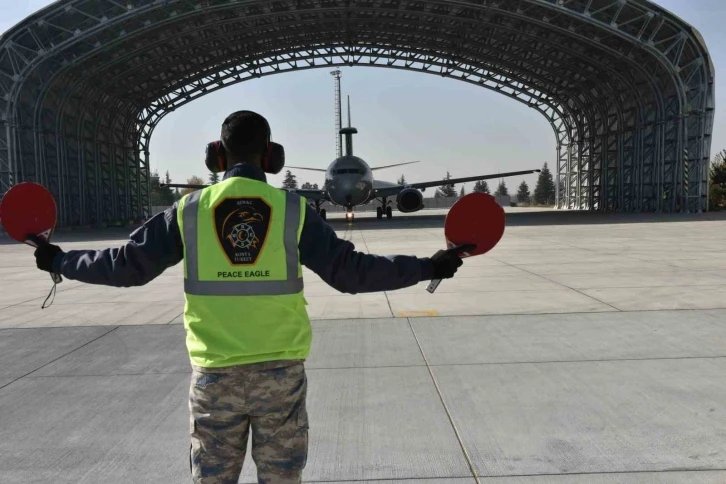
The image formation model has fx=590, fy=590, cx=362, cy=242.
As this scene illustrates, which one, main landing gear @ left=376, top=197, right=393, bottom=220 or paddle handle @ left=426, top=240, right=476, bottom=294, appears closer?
paddle handle @ left=426, top=240, right=476, bottom=294

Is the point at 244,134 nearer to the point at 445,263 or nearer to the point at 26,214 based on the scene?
the point at 445,263

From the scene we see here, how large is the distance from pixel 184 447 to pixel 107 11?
31484 mm

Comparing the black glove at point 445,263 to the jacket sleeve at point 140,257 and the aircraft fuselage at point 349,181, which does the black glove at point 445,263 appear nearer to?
the jacket sleeve at point 140,257

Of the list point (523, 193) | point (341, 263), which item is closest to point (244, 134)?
point (341, 263)

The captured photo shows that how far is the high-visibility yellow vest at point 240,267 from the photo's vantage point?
2424 millimetres

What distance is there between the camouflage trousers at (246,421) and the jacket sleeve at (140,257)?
1.65 feet

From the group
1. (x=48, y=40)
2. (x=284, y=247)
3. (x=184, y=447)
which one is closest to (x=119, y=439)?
(x=184, y=447)

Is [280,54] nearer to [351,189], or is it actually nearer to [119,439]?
[351,189]

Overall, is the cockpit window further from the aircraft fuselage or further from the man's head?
the man's head

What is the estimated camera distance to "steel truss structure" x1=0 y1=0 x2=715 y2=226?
1193 inches

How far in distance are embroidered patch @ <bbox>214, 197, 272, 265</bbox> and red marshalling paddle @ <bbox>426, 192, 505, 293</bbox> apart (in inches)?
37.0

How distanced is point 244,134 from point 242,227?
0.47 m

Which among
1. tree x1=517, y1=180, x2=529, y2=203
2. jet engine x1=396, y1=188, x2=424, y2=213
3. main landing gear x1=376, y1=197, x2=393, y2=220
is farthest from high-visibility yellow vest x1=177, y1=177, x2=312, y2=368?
tree x1=517, y1=180, x2=529, y2=203

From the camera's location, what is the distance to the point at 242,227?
2.42 m
